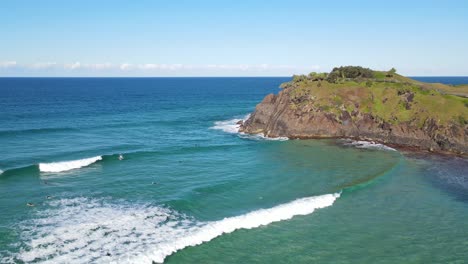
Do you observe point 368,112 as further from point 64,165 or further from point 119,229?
point 119,229

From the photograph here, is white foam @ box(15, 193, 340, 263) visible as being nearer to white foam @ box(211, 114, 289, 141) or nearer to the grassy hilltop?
white foam @ box(211, 114, 289, 141)

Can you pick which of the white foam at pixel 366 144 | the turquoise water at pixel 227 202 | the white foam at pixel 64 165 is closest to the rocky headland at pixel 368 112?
the white foam at pixel 366 144

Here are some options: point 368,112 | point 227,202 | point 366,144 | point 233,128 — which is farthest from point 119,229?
point 368,112

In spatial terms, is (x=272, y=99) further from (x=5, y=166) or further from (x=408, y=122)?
(x=5, y=166)

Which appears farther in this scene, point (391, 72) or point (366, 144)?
point (391, 72)

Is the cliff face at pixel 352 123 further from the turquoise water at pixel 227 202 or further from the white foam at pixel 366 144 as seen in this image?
the turquoise water at pixel 227 202

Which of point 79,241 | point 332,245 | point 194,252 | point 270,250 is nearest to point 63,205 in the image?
point 79,241
